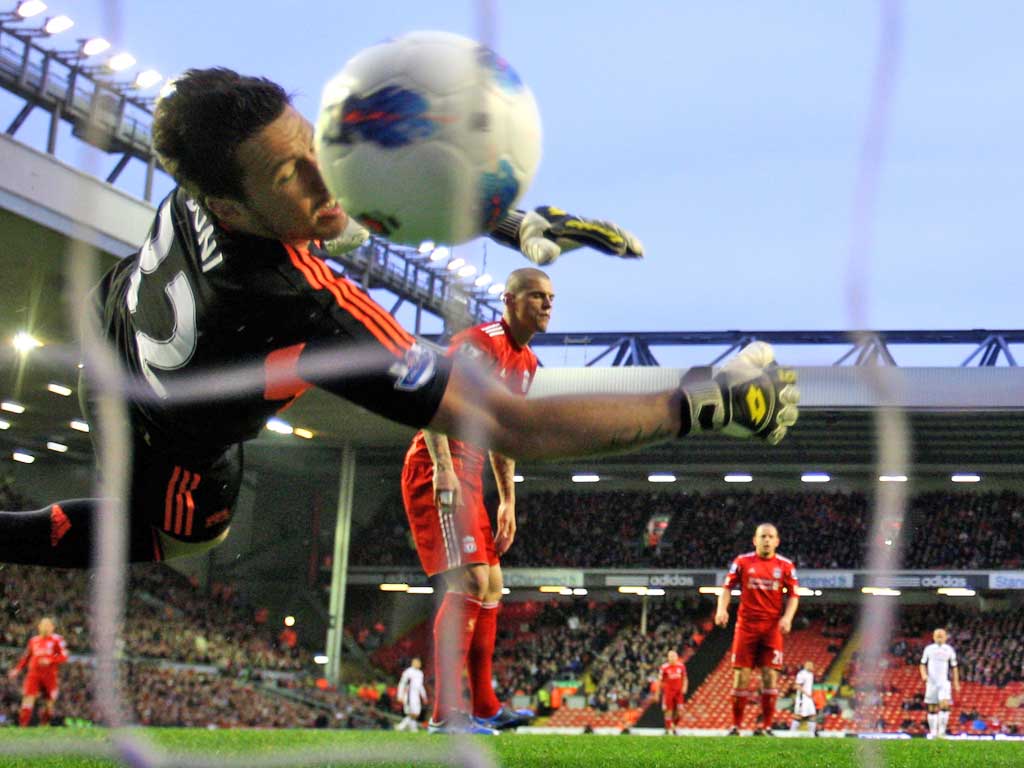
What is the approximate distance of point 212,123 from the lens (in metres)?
2.96

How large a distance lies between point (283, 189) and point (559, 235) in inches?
26.4

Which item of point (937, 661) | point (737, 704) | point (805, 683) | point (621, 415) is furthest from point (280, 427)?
point (621, 415)

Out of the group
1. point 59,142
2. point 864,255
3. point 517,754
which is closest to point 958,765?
point 517,754

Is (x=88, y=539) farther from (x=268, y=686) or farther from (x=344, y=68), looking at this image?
(x=268, y=686)

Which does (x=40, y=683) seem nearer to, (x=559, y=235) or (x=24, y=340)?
(x=24, y=340)

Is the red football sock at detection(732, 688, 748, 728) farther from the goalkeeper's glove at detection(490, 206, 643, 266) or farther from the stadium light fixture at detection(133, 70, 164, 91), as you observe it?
the stadium light fixture at detection(133, 70, 164, 91)

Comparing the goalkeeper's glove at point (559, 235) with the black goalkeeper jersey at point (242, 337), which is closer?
the black goalkeeper jersey at point (242, 337)

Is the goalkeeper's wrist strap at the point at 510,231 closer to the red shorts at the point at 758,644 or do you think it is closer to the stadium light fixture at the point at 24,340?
the red shorts at the point at 758,644

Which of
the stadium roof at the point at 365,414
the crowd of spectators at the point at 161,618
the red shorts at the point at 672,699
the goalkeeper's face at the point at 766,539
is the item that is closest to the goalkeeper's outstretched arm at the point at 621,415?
the stadium roof at the point at 365,414

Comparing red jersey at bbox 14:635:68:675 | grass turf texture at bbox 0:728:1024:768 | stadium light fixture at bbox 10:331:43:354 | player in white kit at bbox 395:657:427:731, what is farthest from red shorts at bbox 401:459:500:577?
player in white kit at bbox 395:657:427:731

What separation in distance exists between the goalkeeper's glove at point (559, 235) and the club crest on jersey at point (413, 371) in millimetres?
377

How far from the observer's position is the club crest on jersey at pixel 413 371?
9.45 ft

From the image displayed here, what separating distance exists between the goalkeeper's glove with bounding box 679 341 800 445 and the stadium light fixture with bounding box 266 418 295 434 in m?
22.5

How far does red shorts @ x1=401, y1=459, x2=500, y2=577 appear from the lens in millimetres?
5605
